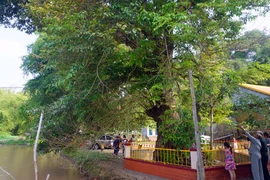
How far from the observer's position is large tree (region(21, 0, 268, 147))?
774 cm

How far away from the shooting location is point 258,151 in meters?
7.05

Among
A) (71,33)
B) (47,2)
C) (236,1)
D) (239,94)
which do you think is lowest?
(239,94)

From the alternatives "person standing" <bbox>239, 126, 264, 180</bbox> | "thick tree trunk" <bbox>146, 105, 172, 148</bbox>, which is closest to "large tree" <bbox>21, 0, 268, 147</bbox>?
"thick tree trunk" <bbox>146, 105, 172, 148</bbox>

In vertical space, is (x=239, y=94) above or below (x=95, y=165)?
above

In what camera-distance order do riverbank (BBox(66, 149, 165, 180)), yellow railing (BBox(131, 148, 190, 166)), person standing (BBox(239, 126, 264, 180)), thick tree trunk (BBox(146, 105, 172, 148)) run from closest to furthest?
person standing (BBox(239, 126, 264, 180)) → yellow railing (BBox(131, 148, 190, 166)) → riverbank (BBox(66, 149, 165, 180)) → thick tree trunk (BBox(146, 105, 172, 148))

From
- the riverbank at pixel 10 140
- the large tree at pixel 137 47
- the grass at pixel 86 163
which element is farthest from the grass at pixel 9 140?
the large tree at pixel 137 47

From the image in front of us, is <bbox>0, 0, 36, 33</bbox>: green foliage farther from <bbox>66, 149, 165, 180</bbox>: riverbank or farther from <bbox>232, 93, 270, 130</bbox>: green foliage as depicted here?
<bbox>232, 93, 270, 130</bbox>: green foliage

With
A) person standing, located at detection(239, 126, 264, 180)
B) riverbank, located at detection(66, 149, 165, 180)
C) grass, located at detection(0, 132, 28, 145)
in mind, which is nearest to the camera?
person standing, located at detection(239, 126, 264, 180)

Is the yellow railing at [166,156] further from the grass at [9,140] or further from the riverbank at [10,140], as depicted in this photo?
the riverbank at [10,140]

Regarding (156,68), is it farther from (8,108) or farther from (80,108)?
(8,108)

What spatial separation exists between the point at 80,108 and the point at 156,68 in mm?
3404

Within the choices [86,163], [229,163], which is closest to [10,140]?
[86,163]

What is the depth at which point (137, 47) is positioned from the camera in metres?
8.93

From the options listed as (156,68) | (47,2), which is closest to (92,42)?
(156,68)
